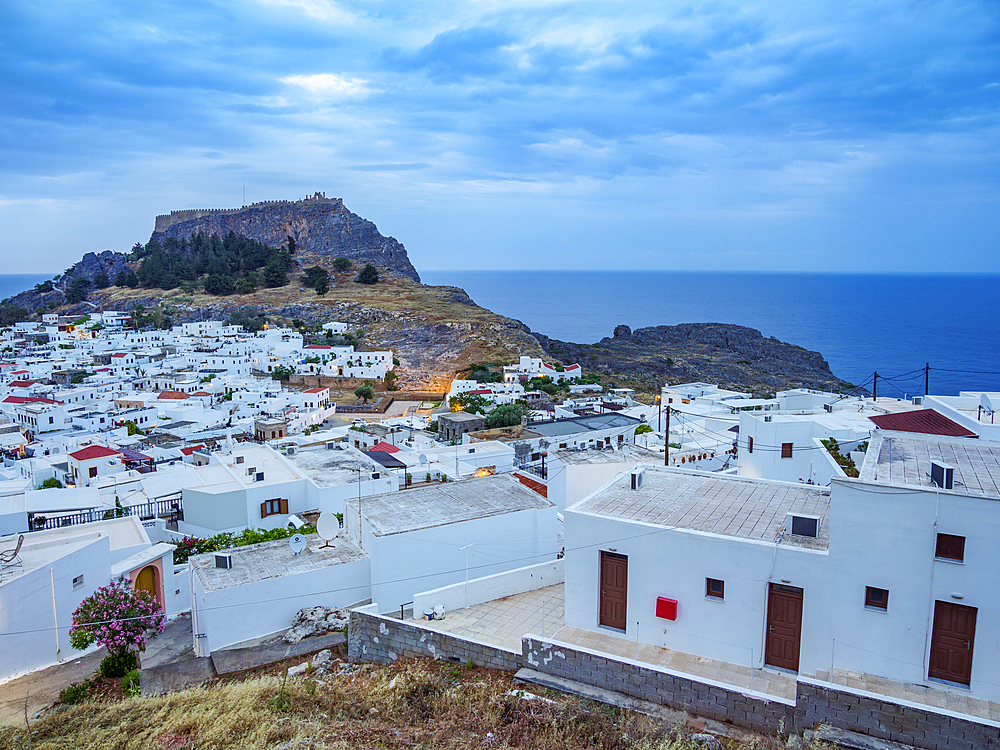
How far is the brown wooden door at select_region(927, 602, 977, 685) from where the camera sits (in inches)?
291

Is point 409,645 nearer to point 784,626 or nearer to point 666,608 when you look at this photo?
point 666,608

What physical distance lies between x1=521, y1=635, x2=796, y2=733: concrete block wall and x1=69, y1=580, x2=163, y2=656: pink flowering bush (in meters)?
6.20

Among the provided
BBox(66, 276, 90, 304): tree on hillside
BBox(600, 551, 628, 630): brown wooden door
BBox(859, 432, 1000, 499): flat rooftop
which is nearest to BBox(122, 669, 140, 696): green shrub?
BBox(600, 551, 628, 630): brown wooden door

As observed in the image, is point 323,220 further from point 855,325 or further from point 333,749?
point 333,749

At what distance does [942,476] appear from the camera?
7.62 metres

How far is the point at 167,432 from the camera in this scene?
33.1 meters

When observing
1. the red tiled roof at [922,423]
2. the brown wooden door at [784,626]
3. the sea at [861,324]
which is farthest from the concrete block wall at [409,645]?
the sea at [861,324]

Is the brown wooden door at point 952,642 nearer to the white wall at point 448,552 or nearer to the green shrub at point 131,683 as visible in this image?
the white wall at point 448,552

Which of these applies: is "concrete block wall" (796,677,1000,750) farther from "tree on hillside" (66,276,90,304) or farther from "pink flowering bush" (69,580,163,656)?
"tree on hillside" (66,276,90,304)

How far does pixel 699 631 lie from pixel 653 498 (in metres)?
2.21

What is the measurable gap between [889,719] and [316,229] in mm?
115008

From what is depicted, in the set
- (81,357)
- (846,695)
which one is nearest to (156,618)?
(846,695)

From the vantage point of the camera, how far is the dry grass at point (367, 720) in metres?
7.39

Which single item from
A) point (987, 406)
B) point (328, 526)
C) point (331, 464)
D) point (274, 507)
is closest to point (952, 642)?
point (987, 406)
